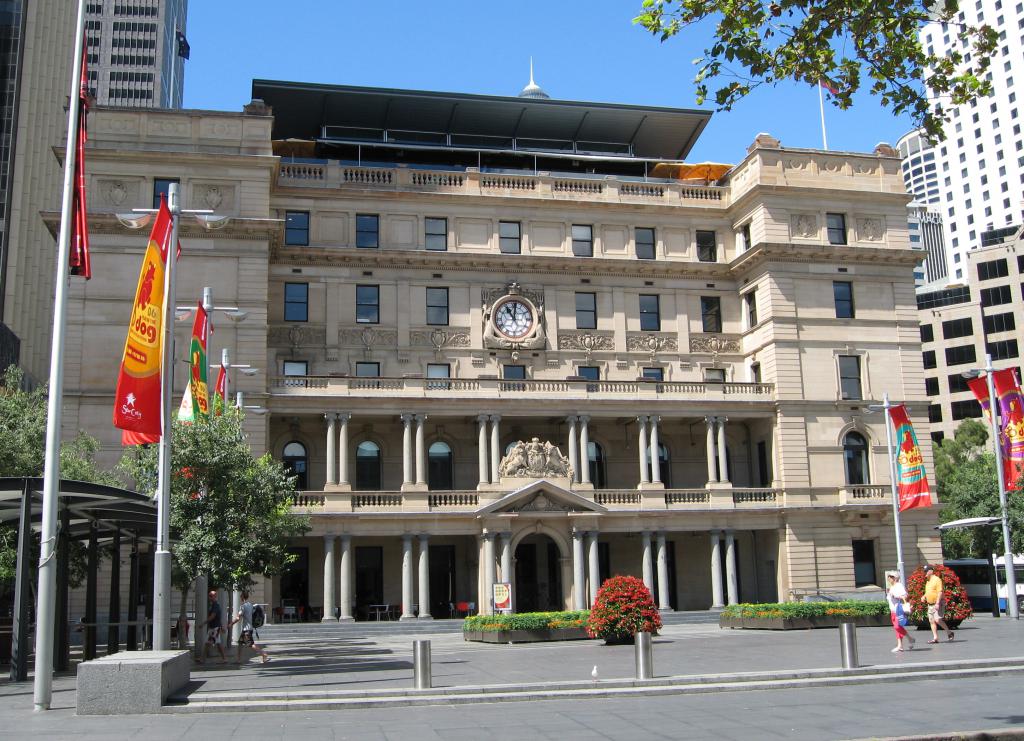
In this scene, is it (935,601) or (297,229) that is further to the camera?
(297,229)

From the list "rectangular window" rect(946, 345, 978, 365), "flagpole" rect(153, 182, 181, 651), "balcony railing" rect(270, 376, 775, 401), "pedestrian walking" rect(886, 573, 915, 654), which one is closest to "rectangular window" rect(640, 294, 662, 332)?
"balcony railing" rect(270, 376, 775, 401)

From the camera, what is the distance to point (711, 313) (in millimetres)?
55438

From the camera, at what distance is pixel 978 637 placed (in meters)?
29.5

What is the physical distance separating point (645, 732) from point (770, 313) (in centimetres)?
3987

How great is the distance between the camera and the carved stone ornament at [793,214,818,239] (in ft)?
175

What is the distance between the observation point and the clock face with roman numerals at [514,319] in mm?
52500

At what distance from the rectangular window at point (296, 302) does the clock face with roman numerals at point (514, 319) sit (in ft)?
30.2

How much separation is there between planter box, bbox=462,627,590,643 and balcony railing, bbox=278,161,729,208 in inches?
992

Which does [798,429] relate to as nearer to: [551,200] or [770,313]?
[770,313]

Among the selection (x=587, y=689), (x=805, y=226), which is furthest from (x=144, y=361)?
(x=805, y=226)

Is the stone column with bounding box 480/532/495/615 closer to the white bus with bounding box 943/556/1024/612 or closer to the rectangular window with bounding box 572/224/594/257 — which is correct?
the rectangular window with bounding box 572/224/594/257

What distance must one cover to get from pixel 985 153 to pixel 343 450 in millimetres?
144239

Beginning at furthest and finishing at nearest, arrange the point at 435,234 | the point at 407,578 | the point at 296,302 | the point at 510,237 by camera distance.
A: 1. the point at 510,237
2. the point at 435,234
3. the point at 296,302
4. the point at 407,578

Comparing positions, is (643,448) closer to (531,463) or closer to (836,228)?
(531,463)
